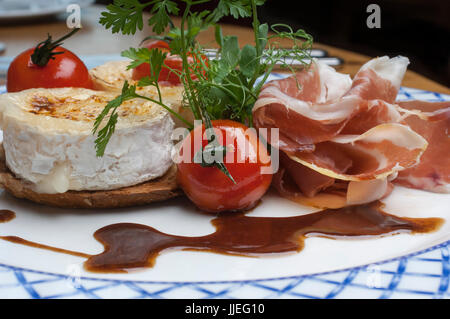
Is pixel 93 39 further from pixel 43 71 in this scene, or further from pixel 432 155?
pixel 432 155

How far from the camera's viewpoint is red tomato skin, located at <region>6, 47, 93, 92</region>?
2344 millimetres

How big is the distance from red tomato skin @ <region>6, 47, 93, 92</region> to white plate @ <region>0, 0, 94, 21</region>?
2196 millimetres

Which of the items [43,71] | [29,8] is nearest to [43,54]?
[43,71]

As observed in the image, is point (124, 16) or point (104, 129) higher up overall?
point (124, 16)

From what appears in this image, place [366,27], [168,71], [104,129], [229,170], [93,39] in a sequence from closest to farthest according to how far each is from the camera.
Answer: [104,129]
[229,170]
[168,71]
[93,39]
[366,27]

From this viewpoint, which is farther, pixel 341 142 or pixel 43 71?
pixel 43 71

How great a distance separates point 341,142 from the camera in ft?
6.35

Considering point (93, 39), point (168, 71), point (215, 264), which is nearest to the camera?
point (215, 264)

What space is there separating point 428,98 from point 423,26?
10.7ft

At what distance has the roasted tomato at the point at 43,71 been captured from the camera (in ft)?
7.68

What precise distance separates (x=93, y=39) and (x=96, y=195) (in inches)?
109

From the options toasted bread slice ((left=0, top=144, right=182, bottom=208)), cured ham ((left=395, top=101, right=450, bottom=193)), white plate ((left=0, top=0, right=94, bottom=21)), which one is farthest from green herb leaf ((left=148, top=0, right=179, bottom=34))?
white plate ((left=0, top=0, right=94, bottom=21))

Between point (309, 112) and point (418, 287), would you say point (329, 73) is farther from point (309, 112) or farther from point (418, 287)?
point (418, 287)

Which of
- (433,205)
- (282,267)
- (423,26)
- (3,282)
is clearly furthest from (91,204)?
(423,26)
